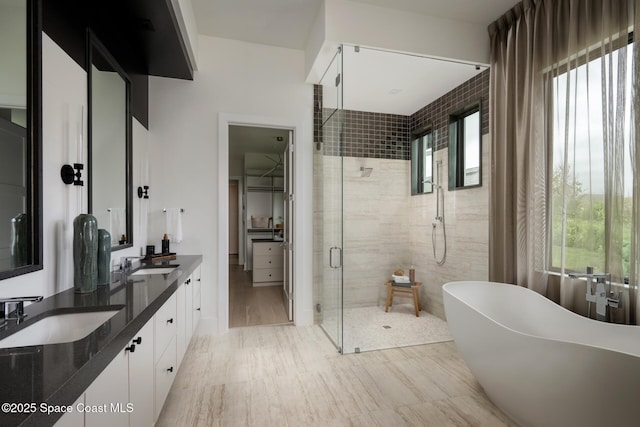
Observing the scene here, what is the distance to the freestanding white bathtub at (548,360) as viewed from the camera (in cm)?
122

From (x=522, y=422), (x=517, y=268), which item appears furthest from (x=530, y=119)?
(x=522, y=422)

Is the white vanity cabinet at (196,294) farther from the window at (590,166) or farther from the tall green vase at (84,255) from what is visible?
the window at (590,166)

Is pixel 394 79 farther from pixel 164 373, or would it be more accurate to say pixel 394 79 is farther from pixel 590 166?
pixel 164 373

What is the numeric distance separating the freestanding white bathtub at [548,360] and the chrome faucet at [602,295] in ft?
0.39

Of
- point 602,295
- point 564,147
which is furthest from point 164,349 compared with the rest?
point 564,147

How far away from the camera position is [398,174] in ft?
11.6

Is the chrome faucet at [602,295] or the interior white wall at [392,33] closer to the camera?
the chrome faucet at [602,295]

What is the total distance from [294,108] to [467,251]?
7.95ft

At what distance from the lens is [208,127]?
3.05 m

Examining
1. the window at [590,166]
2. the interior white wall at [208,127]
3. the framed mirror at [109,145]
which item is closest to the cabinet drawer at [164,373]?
the framed mirror at [109,145]

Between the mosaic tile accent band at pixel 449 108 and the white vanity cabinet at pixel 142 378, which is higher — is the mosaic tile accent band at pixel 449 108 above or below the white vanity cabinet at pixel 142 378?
above

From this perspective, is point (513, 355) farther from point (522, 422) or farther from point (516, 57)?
point (516, 57)

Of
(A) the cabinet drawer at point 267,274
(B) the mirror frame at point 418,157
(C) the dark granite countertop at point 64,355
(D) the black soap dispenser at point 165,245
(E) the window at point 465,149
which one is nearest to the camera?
(C) the dark granite countertop at point 64,355

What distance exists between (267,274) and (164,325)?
376 cm
